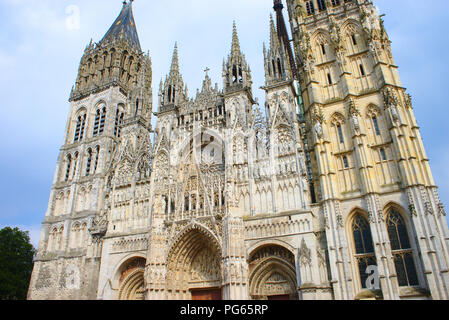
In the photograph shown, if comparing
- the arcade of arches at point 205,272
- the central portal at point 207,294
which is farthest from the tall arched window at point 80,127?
the central portal at point 207,294

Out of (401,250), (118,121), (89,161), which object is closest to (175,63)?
(118,121)

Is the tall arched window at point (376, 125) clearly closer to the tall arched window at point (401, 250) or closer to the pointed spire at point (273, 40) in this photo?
the tall arched window at point (401, 250)

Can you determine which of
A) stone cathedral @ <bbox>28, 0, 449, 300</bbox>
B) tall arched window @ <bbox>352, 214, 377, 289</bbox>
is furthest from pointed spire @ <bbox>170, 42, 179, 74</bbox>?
tall arched window @ <bbox>352, 214, 377, 289</bbox>

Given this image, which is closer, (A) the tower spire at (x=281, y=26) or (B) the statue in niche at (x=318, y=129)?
(B) the statue in niche at (x=318, y=129)

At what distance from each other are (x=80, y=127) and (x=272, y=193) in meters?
23.9

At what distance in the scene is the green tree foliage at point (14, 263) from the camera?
31.8m

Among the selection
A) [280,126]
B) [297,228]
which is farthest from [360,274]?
[280,126]

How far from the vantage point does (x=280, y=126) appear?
23.6 meters

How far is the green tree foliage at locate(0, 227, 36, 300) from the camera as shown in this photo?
31836mm

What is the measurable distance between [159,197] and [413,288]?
16345 millimetres

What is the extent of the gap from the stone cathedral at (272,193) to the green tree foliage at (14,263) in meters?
6.19

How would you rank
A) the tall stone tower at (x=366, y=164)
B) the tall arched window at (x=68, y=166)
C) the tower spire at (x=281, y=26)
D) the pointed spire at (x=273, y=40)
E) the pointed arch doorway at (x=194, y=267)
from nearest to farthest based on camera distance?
the tall stone tower at (x=366, y=164) < the pointed arch doorway at (x=194, y=267) < the pointed spire at (x=273, y=40) < the tall arched window at (x=68, y=166) < the tower spire at (x=281, y=26)

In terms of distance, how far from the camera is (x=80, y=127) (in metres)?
35.3

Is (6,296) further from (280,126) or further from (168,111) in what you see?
(280,126)
